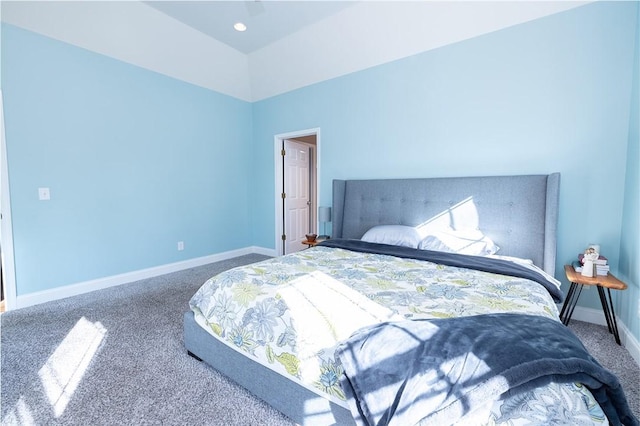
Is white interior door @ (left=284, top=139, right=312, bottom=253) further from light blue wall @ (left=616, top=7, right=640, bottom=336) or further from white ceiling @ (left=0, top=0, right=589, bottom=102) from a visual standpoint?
light blue wall @ (left=616, top=7, right=640, bottom=336)

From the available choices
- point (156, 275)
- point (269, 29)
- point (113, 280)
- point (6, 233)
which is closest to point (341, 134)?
point (269, 29)

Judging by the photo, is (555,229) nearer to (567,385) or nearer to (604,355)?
(604,355)

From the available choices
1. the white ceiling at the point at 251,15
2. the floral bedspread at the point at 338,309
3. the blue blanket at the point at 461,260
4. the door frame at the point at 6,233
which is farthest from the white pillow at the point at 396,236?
the door frame at the point at 6,233

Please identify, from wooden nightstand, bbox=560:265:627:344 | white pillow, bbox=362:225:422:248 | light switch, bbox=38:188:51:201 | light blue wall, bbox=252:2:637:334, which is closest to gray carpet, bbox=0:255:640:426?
wooden nightstand, bbox=560:265:627:344

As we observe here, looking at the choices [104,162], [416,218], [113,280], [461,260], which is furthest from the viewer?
[113,280]

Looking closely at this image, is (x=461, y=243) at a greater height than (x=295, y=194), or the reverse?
(x=295, y=194)

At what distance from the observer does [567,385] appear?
82cm

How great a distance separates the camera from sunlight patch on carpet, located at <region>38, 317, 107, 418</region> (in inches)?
59.5

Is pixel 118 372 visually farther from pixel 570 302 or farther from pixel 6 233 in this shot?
pixel 570 302

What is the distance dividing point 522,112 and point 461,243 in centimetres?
134

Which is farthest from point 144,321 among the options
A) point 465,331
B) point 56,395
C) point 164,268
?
point 465,331

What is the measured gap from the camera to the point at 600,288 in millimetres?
2080

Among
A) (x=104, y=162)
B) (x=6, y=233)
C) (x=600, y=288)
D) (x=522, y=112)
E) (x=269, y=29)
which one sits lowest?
(x=600, y=288)

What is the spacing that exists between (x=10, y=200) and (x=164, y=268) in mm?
1639
